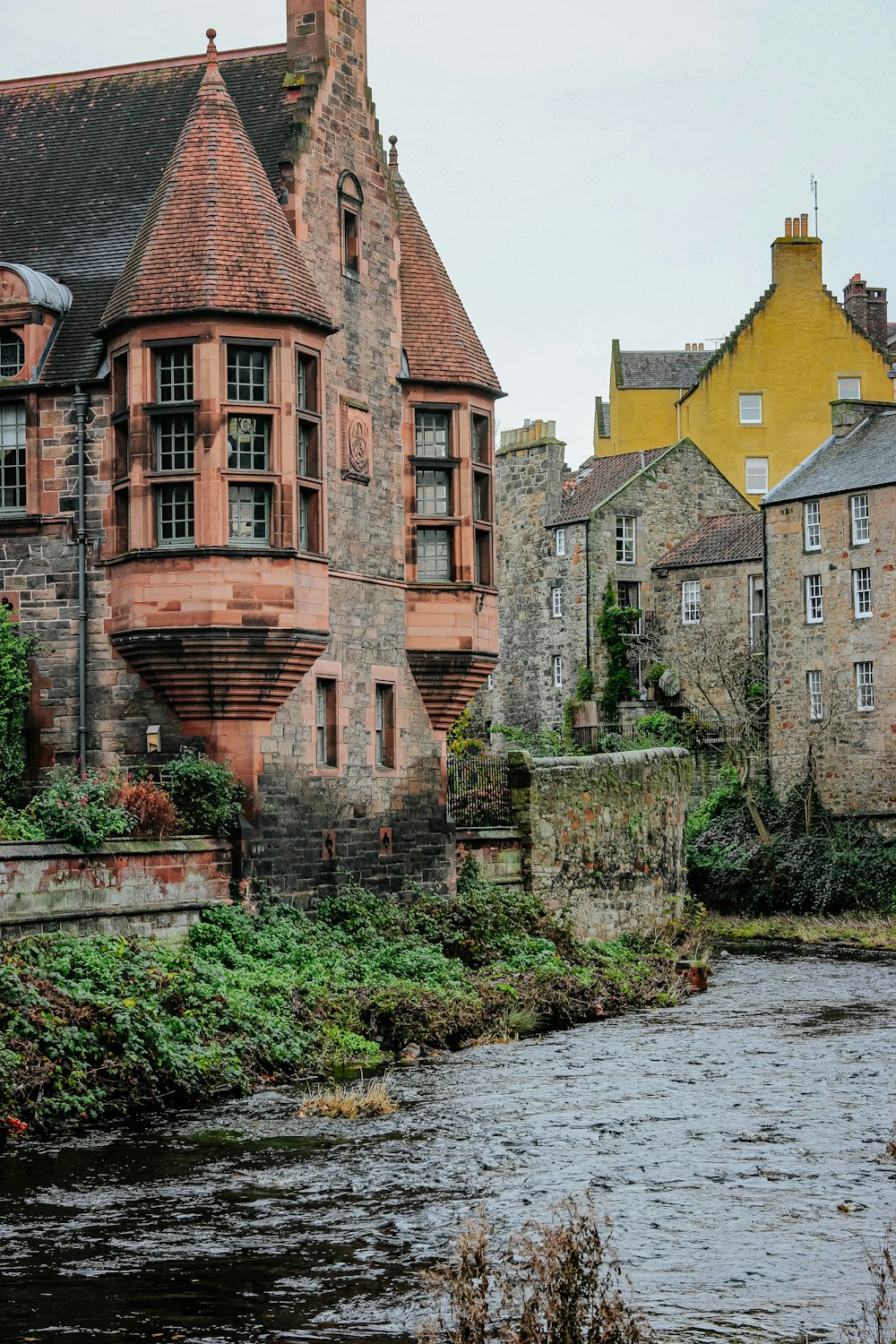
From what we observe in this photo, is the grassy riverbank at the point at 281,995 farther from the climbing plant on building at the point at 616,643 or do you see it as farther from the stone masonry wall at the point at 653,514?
the stone masonry wall at the point at 653,514

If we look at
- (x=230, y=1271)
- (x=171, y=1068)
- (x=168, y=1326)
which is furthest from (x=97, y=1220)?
(x=171, y=1068)

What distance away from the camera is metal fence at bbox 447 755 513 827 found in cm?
3019

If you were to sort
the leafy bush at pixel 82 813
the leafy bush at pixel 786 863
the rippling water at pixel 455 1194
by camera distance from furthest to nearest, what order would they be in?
1. the leafy bush at pixel 786 863
2. the leafy bush at pixel 82 813
3. the rippling water at pixel 455 1194

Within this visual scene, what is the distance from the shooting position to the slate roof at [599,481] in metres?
56.2

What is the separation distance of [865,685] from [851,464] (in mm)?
5900

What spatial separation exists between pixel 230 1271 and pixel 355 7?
21.0 meters

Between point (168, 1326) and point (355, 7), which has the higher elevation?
point (355, 7)

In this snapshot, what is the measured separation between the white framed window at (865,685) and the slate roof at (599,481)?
11626 mm

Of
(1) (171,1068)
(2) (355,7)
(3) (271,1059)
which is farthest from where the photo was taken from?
(2) (355,7)

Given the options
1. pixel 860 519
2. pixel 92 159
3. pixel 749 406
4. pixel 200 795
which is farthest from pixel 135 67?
pixel 749 406

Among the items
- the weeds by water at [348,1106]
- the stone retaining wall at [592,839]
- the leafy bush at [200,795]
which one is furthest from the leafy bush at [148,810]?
the stone retaining wall at [592,839]

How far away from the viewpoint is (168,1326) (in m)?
10.6

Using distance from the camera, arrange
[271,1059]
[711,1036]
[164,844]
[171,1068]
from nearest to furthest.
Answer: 1. [171,1068]
2. [271,1059]
3. [164,844]
4. [711,1036]

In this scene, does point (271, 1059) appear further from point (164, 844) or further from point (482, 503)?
point (482, 503)
